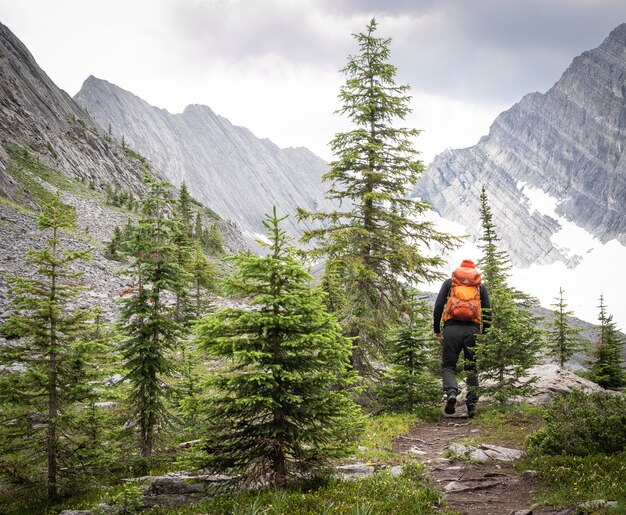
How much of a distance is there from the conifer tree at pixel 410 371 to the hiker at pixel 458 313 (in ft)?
9.38

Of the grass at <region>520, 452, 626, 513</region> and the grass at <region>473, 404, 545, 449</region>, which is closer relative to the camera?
the grass at <region>520, 452, 626, 513</region>

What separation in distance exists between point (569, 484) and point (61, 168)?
292 feet

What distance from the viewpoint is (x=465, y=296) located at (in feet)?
30.4

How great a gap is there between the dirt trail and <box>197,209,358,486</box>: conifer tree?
1.89 meters

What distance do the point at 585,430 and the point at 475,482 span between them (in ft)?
6.70

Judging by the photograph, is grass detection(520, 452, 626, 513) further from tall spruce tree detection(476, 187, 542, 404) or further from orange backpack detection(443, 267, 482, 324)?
tall spruce tree detection(476, 187, 542, 404)

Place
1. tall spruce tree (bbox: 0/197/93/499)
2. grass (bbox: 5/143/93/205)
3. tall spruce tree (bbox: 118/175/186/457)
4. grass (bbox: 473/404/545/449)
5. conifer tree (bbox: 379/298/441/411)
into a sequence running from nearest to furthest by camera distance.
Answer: tall spruce tree (bbox: 0/197/93/499) < grass (bbox: 473/404/545/449) < tall spruce tree (bbox: 118/175/186/457) < conifer tree (bbox: 379/298/441/411) < grass (bbox: 5/143/93/205)

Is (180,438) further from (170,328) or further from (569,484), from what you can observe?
(569,484)

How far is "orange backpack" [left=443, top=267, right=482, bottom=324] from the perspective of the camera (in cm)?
930

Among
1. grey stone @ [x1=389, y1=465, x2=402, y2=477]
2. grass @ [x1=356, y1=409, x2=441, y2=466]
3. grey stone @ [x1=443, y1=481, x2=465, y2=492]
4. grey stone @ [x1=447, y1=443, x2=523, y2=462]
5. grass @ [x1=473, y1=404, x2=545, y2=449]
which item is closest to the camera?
grey stone @ [x1=443, y1=481, x2=465, y2=492]

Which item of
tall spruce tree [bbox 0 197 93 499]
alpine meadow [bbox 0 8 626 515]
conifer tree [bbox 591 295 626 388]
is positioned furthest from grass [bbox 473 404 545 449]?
conifer tree [bbox 591 295 626 388]

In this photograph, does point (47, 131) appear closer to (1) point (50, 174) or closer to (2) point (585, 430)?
(1) point (50, 174)

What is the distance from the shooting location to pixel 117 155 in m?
108

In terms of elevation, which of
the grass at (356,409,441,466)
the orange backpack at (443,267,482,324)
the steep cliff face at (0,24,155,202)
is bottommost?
the grass at (356,409,441,466)
